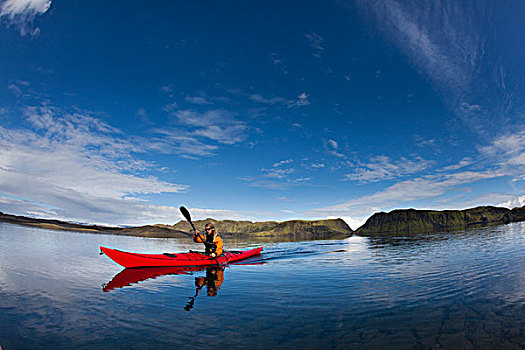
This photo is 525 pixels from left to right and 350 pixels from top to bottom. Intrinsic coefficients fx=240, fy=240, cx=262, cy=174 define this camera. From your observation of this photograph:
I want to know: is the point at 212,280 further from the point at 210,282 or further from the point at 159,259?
the point at 159,259

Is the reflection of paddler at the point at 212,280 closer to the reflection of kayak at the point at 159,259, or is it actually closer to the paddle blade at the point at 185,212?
the reflection of kayak at the point at 159,259

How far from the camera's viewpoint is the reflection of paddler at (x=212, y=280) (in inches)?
534

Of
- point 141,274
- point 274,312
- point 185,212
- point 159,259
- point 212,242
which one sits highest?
point 185,212

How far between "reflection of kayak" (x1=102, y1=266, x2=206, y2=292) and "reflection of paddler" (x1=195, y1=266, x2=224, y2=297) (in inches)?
65.7

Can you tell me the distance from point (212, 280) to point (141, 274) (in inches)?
222

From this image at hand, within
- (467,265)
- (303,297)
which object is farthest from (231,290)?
(467,265)

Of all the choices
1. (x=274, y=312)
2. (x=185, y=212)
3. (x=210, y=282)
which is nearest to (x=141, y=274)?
(x=210, y=282)

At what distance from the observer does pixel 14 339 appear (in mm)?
7152

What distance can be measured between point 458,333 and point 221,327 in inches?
279

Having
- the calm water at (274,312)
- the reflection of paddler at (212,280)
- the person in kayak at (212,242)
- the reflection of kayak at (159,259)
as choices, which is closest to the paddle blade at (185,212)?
the person in kayak at (212,242)

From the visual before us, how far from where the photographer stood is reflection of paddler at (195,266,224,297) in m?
13.6

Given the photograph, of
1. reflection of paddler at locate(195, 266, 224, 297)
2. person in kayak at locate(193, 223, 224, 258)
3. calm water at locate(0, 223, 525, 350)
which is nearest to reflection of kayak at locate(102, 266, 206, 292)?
calm water at locate(0, 223, 525, 350)

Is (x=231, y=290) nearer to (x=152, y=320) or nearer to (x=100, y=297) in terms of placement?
(x=152, y=320)

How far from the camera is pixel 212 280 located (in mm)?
16188
